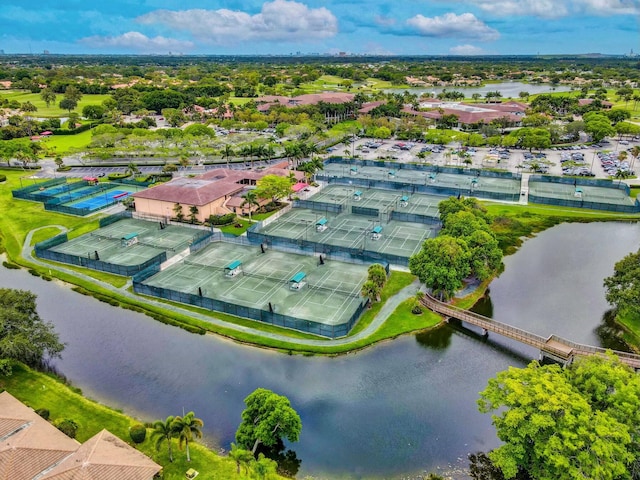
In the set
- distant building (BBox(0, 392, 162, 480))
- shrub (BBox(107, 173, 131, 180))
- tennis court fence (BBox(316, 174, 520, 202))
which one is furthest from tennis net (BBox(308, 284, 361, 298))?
shrub (BBox(107, 173, 131, 180))

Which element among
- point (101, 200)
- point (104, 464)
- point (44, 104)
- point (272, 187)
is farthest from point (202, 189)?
point (44, 104)

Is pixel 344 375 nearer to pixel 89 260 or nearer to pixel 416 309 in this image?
pixel 416 309

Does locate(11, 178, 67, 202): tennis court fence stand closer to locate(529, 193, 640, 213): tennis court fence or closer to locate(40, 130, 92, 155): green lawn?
locate(40, 130, 92, 155): green lawn

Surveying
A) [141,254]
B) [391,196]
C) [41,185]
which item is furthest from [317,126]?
[141,254]

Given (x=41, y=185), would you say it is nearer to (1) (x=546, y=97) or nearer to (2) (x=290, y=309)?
(2) (x=290, y=309)

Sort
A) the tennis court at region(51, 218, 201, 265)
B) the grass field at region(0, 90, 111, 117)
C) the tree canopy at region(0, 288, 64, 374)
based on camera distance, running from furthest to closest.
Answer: the grass field at region(0, 90, 111, 117), the tennis court at region(51, 218, 201, 265), the tree canopy at region(0, 288, 64, 374)

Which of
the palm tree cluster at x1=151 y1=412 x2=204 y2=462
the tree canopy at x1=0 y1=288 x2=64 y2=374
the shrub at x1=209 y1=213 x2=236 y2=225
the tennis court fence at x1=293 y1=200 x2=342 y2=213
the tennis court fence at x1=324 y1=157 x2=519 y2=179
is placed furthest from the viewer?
the tennis court fence at x1=324 y1=157 x2=519 y2=179

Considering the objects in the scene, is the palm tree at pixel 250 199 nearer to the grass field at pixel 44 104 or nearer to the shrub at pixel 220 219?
the shrub at pixel 220 219
